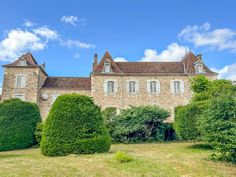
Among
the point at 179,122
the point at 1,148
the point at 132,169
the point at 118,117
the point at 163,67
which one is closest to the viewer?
the point at 132,169

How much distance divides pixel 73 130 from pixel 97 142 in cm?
95

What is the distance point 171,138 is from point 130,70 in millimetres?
11030

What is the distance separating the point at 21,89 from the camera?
23969 millimetres

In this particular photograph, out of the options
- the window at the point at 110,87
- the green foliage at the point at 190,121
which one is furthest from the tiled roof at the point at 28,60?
the green foliage at the point at 190,121

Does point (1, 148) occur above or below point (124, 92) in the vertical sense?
below

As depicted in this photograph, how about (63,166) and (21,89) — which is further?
(21,89)

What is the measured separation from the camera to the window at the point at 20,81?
24.0 meters

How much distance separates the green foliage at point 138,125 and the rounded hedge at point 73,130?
18.7ft

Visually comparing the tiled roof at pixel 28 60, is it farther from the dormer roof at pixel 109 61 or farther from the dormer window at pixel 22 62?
the dormer roof at pixel 109 61

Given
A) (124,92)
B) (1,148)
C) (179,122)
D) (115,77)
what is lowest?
(1,148)

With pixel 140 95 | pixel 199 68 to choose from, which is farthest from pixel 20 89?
pixel 199 68

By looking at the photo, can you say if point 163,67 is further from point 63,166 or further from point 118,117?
point 63,166

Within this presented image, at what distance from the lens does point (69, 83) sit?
84.9 feet

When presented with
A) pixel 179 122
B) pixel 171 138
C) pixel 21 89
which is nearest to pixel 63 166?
pixel 179 122
